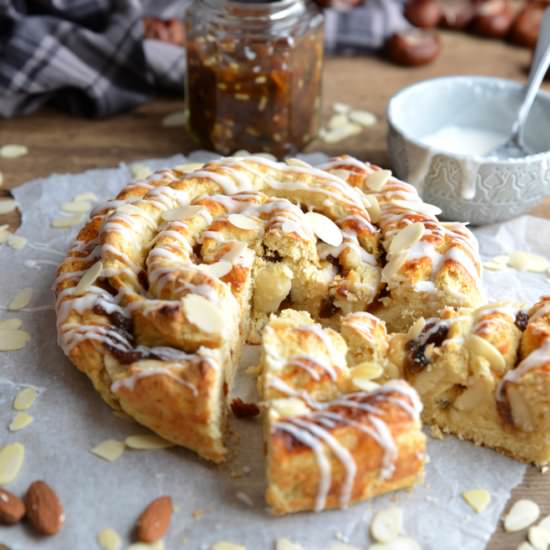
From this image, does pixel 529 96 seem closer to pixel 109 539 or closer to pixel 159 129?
pixel 159 129

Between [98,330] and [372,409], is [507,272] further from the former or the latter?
[98,330]

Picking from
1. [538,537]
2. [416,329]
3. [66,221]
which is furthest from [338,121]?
[538,537]

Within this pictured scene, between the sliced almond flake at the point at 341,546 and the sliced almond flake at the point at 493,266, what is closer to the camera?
the sliced almond flake at the point at 341,546

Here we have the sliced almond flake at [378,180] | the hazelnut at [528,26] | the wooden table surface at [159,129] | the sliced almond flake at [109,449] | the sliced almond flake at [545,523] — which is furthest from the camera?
the hazelnut at [528,26]

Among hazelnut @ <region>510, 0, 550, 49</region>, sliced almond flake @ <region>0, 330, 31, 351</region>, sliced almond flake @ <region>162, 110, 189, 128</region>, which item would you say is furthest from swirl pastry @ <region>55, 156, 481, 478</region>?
hazelnut @ <region>510, 0, 550, 49</region>

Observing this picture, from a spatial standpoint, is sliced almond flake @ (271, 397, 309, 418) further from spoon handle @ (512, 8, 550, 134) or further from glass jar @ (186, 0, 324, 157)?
spoon handle @ (512, 8, 550, 134)

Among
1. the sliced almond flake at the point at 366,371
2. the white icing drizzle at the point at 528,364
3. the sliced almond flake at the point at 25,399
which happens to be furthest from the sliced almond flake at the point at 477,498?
the sliced almond flake at the point at 25,399

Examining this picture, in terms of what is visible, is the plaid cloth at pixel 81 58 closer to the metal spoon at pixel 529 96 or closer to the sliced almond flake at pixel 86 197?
the sliced almond flake at pixel 86 197
